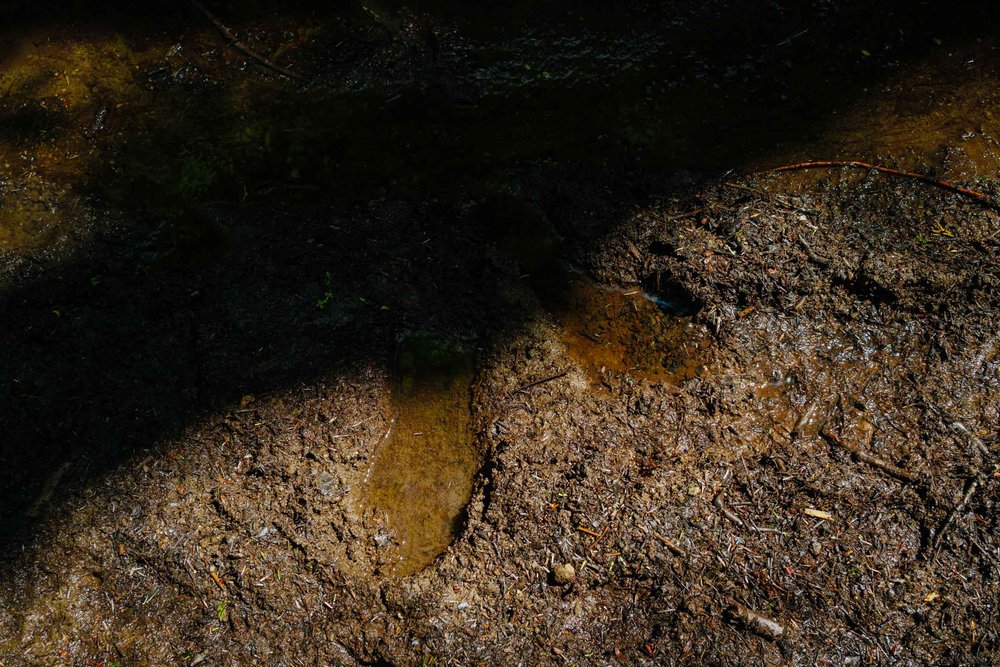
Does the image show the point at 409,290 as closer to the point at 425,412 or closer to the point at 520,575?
the point at 425,412

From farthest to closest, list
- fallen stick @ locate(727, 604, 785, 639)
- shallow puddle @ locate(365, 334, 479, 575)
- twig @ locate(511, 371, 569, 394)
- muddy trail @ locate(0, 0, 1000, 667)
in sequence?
twig @ locate(511, 371, 569, 394) < shallow puddle @ locate(365, 334, 479, 575) < muddy trail @ locate(0, 0, 1000, 667) < fallen stick @ locate(727, 604, 785, 639)

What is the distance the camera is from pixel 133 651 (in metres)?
2.69

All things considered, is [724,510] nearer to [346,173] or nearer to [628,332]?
[628,332]

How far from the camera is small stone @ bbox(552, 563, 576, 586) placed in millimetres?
2648

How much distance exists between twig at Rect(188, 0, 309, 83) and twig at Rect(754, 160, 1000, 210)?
2.47 metres

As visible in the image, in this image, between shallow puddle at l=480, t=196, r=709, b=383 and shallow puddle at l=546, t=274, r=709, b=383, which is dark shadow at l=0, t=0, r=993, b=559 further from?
shallow puddle at l=546, t=274, r=709, b=383


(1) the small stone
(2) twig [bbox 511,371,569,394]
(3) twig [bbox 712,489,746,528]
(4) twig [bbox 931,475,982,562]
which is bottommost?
(1) the small stone

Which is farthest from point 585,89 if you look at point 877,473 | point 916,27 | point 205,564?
point 205,564

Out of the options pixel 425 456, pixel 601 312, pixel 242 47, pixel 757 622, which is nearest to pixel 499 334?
pixel 601 312

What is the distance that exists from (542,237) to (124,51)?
8.30ft

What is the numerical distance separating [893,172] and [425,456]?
8.30ft

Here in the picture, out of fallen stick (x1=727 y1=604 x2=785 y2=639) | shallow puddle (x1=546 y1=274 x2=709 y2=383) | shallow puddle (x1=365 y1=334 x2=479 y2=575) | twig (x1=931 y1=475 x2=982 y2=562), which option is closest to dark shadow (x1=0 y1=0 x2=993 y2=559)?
shallow puddle (x1=365 y1=334 x2=479 y2=575)

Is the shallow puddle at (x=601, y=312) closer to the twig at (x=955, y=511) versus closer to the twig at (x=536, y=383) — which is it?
the twig at (x=536, y=383)

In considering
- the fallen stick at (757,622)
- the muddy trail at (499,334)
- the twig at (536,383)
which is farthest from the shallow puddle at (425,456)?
the fallen stick at (757,622)
